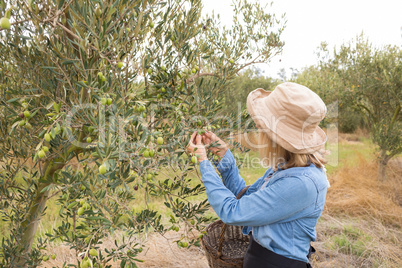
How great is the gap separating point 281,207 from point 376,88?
8041mm

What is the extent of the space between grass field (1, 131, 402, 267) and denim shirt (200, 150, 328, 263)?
3.36ft

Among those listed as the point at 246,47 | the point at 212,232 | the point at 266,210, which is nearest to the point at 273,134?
the point at 266,210

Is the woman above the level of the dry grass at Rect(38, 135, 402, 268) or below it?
above

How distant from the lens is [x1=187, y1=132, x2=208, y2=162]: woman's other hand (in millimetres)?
1966

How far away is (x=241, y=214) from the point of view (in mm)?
1968

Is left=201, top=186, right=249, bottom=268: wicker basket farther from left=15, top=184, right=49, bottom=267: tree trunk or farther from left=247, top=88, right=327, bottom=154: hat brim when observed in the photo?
left=15, top=184, right=49, bottom=267: tree trunk

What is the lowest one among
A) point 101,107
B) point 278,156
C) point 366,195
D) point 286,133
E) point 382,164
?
point 366,195

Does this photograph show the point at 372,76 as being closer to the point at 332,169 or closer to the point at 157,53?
the point at 332,169

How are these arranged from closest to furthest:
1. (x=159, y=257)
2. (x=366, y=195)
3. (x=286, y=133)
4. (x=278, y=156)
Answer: (x=286, y=133), (x=278, y=156), (x=159, y=257), (x=366, y=195)

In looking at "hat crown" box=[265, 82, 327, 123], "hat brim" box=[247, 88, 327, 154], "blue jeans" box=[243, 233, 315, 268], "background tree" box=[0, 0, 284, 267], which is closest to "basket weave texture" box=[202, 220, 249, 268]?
"blue jeans" box=[243, 233, 315, 268]

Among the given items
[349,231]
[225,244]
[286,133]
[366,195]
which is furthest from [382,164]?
[286,133]

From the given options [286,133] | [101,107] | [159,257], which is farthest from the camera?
[159,257]

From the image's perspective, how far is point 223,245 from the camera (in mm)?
3051

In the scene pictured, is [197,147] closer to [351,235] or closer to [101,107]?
[101,107]
